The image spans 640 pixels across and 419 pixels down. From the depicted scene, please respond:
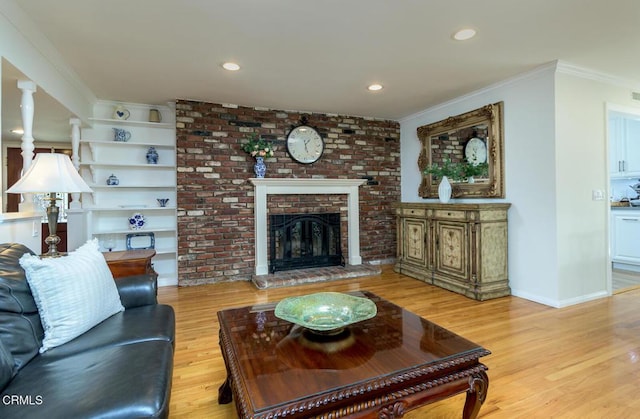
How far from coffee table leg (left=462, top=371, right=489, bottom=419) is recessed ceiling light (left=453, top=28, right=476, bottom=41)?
239 cm

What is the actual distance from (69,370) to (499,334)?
2782 millimetres

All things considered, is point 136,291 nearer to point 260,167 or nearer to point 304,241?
point 260,167

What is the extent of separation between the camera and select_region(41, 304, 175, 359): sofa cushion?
4.76ft

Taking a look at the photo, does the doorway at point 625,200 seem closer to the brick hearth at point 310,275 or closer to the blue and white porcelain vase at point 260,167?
the brick hearth at point 310,275

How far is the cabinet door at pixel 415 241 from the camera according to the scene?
4301 mm

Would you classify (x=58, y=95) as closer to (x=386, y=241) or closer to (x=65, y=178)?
(x=65, y=178)

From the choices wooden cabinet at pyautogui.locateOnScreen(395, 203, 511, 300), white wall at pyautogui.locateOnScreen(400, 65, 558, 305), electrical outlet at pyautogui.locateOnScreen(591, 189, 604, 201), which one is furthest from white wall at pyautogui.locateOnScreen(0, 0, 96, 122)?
electrical outlet at pyautogui.locateOnScreen(591, 189, 604, 201)

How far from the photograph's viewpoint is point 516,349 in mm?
2342

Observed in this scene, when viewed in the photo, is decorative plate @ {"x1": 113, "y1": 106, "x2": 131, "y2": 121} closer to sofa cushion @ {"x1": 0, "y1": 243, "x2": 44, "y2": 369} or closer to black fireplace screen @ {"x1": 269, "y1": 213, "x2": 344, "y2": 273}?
black fireplace screen @ {"x1": 269, "y1": 213, "x2": 344, "y2": 273}

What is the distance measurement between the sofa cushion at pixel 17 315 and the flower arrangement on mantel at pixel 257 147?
3.03m

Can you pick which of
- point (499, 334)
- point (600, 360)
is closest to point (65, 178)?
point (499, 334)

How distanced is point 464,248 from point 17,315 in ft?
12.1

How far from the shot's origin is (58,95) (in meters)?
3.00
